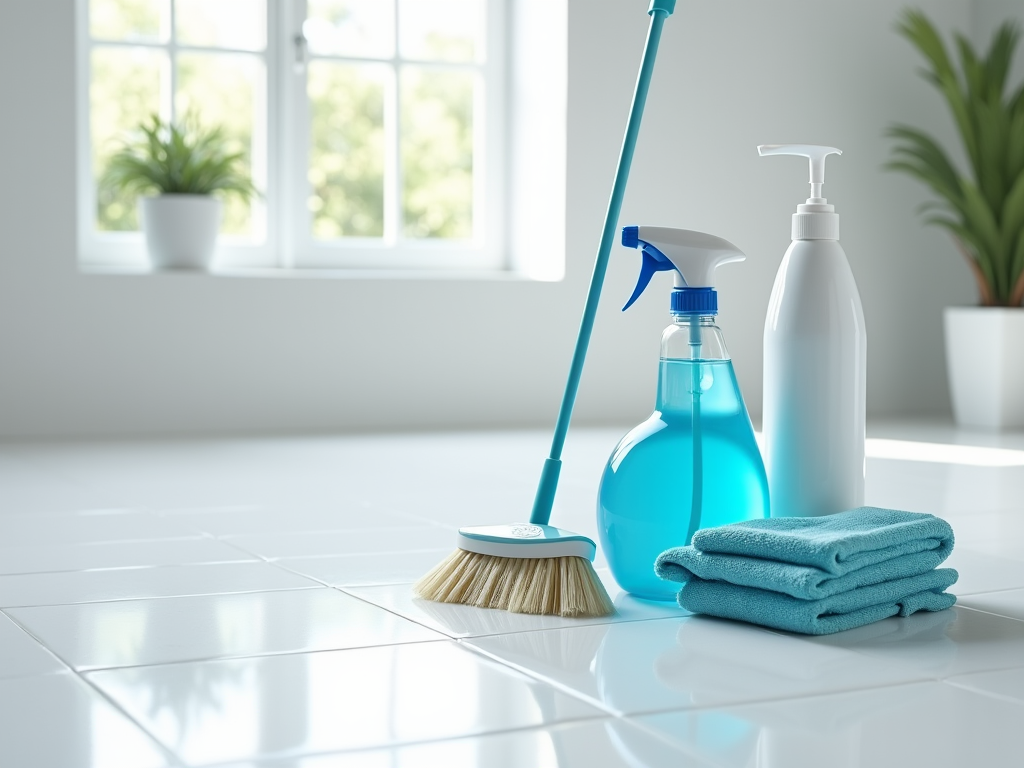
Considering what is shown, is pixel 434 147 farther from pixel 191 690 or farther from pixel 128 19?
pixel 191 690

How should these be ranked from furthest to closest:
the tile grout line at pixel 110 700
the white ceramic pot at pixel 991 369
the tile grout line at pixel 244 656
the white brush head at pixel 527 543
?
the white ceramic pot at pixel 991 369 < the white brush head at pixel 527 543 < the tile grout line at pixel 244 656 < the tile grout line at pixel 110 700

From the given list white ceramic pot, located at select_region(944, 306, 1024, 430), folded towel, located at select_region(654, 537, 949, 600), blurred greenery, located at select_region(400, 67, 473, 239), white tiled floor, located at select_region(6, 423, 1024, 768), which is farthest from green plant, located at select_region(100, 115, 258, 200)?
folded towel, located at select_region(654, 537, 949, 600)

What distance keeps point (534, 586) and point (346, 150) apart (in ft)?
6.97

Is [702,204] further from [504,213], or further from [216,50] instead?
[216,50]

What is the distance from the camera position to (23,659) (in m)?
0.92

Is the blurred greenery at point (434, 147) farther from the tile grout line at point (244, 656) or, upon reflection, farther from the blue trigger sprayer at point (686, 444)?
the tile grout line at point (244, 656)

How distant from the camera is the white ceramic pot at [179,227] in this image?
8.93 feet

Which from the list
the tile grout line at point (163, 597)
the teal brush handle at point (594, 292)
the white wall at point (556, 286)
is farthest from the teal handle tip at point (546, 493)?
the white wall at point (556, 286)

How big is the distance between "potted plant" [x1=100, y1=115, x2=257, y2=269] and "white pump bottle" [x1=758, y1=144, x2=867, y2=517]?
72.6 inches

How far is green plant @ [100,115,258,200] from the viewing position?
273cm

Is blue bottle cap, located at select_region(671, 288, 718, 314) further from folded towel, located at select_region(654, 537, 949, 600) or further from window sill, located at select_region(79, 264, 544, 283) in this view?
window sill, located at select_region(79, 264, 544, 283)

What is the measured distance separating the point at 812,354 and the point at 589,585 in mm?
273

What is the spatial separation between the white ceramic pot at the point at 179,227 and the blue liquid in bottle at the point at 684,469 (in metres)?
1.83

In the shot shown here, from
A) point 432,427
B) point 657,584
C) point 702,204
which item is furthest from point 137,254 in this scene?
point 657,584
